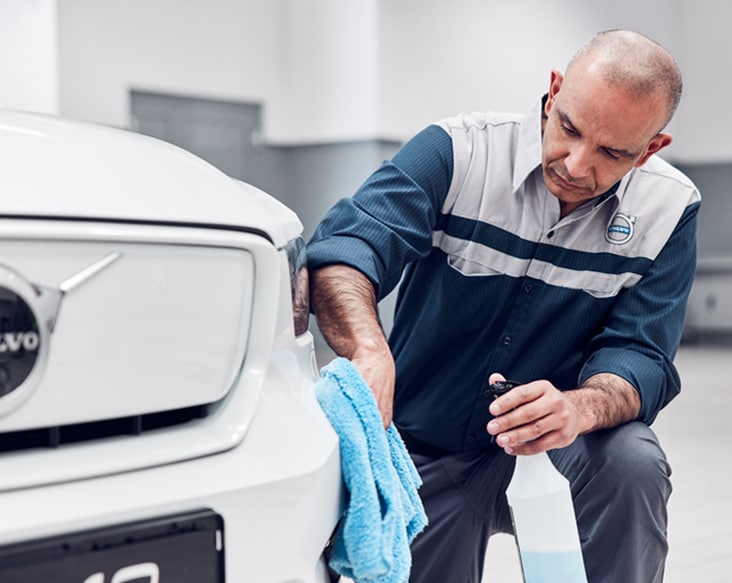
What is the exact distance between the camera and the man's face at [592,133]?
1.58 meters

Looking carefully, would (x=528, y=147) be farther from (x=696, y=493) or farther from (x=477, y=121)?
(x=696, y=493)

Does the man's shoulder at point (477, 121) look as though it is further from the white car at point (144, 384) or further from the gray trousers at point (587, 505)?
the white car at point (144, 384)

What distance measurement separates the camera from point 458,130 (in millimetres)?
1790

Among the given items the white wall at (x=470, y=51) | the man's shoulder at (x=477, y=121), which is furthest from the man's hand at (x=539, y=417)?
the white wall at (x=470, y=51)

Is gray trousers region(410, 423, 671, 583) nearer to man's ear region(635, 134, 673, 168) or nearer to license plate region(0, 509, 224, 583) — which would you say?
man's ear region(635, 134, 673, 168)

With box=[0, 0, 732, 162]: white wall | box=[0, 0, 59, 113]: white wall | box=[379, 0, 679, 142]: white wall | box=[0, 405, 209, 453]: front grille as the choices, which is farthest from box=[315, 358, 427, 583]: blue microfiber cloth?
box=[379, 0, 679, 142]: white wall

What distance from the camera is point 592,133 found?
1.59 meters

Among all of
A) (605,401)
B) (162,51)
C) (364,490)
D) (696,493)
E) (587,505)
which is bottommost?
(696,493)

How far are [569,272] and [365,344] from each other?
0.57m

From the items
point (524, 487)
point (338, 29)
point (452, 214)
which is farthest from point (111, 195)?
point (338, 29)

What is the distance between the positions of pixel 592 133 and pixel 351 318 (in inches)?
21.2

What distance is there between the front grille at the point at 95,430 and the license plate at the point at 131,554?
3.9 inches

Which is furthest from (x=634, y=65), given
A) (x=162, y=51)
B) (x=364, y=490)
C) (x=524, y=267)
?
(x=162, y=51)

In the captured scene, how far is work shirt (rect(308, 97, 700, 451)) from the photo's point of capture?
1.74 metres
